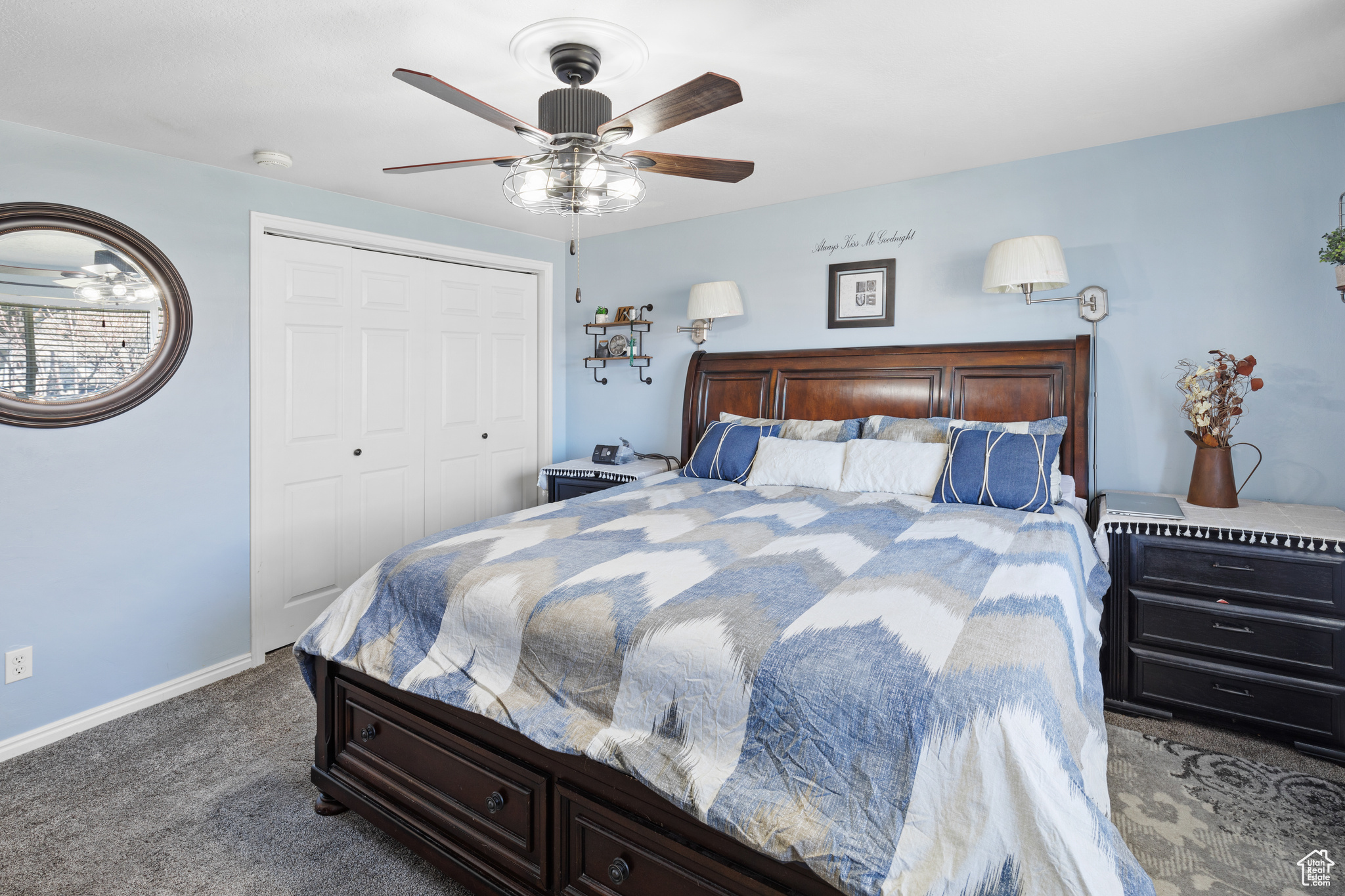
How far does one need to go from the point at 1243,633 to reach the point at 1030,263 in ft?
5.22

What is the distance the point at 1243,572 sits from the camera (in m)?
2.33

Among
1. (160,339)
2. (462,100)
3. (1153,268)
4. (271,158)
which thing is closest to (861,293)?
(1153,268)

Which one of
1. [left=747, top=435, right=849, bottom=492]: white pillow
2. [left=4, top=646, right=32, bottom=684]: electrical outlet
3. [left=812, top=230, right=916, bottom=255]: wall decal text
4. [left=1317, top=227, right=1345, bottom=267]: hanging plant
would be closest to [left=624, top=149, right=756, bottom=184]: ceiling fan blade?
[left=747, top=435, right=849, bottom=492]: white pillow

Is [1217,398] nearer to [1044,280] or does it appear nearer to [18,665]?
[1044,280]

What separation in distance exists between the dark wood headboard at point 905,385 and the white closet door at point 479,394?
1208 mm

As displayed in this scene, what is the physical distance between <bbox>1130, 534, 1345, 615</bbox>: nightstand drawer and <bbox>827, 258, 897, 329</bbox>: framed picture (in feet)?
5.30

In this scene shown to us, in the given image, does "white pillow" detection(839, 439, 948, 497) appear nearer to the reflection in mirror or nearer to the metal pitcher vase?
the metal pitcher vase

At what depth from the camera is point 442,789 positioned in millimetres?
1782

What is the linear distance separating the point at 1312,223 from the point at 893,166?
162cm

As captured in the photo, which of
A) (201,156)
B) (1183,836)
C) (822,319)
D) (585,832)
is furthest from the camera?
(822,319)

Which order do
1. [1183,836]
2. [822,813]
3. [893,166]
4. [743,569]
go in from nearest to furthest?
[822,813]
[743,569]
[1183,836]
[893,166]

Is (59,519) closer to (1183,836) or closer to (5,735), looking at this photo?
(5,735)

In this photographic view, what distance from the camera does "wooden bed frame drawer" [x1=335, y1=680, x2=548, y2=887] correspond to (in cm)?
160

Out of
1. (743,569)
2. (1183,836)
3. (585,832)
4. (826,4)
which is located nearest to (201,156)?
(826,4)
